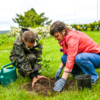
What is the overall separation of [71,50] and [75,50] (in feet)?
0.21

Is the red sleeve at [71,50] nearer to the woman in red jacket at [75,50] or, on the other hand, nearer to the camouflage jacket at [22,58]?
the woman in red jacket at [75,50]

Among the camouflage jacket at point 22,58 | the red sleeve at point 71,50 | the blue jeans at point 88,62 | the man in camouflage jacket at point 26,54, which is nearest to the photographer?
the red sleeve at point 71,50

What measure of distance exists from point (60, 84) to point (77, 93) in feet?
1.00

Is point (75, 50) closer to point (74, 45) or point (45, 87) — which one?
point (74, 45)

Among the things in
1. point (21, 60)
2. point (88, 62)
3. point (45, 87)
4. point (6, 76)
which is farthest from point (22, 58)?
point (88, 62)

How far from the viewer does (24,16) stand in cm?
2514

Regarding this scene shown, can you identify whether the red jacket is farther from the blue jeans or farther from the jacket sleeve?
the jacket sleeve

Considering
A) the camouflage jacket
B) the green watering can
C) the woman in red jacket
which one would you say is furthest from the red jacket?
the green watering can

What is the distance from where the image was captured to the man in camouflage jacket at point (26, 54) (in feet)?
9.17

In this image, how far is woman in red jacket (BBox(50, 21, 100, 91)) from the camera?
7.72 ft

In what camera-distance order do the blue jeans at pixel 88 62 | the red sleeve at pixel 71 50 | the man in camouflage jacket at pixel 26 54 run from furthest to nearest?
the man in camouflage jacket at pixel 26 54, the blue jeans at pixel 88 62, the red sleeve at pixel 71 50

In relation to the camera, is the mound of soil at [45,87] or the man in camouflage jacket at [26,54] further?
the man in camouflage jacket at [26,54]

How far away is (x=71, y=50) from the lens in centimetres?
236

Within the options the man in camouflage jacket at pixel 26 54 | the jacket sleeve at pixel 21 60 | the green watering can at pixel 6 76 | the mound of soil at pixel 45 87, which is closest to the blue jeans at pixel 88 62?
the mound of soil at pixel 45 87
